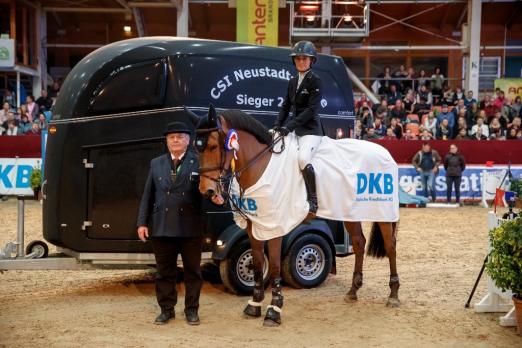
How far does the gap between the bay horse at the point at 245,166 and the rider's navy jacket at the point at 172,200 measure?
40 centimetres

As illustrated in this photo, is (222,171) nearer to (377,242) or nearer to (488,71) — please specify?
(377,242)

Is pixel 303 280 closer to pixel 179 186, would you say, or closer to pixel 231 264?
pixel 231 264

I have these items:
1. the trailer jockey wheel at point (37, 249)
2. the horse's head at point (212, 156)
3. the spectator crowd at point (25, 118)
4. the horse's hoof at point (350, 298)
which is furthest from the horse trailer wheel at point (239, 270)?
the spectator crowd at point (25, 118)

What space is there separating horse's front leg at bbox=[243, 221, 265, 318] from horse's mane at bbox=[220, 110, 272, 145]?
0.90m

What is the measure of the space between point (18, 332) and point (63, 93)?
278 centimetres

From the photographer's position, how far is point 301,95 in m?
6.91

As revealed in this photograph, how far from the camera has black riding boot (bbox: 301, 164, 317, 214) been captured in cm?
693

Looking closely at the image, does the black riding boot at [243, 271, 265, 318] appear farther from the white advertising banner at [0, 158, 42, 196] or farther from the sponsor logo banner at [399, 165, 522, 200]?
the sponsor logo banner at [399, 165, 522, 200]

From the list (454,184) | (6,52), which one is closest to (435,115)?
(454,184)

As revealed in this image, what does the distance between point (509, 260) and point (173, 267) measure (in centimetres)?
326

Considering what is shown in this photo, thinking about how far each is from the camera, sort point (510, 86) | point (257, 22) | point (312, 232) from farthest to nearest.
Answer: point (510, 86) → point (257, 22) → point (312, 232)

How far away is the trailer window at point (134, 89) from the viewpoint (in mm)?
7199

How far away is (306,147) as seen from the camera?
6953 millimetres

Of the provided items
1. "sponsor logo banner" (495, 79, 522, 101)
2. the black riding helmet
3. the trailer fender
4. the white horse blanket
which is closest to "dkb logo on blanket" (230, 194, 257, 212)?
the white horse blanket
